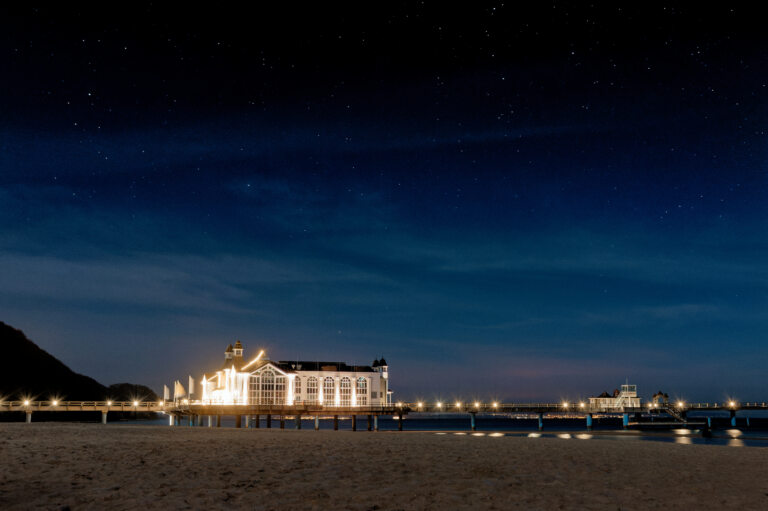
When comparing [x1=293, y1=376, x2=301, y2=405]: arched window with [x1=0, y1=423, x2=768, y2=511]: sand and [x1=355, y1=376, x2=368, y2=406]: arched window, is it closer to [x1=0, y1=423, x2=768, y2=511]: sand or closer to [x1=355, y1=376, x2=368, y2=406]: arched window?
[x1=355, y1=376, x2=368, y2=406]: arched window

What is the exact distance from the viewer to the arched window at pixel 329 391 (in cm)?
7288

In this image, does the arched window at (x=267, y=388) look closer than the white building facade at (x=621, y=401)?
Yes

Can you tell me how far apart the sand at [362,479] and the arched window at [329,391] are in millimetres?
47582

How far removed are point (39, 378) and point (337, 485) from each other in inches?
7758

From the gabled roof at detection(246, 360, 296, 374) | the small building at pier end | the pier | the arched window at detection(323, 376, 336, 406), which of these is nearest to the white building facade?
the pier

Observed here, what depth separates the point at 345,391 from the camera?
7381 centimetres

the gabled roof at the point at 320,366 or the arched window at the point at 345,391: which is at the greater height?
the gabled roof at the point at 320,366

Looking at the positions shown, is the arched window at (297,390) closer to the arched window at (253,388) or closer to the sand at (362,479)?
the arched window at (253,388)

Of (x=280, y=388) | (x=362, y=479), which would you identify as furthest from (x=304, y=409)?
(x=362, y=479)

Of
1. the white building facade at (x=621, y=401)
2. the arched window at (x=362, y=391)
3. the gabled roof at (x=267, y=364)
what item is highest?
the gabled roof at (x=267, y=364)

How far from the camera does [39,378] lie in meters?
182

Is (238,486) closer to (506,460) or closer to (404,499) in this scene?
(404,499)

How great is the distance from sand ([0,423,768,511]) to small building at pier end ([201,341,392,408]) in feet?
145

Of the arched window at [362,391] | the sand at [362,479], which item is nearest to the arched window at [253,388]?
the arched window at [362,391]
